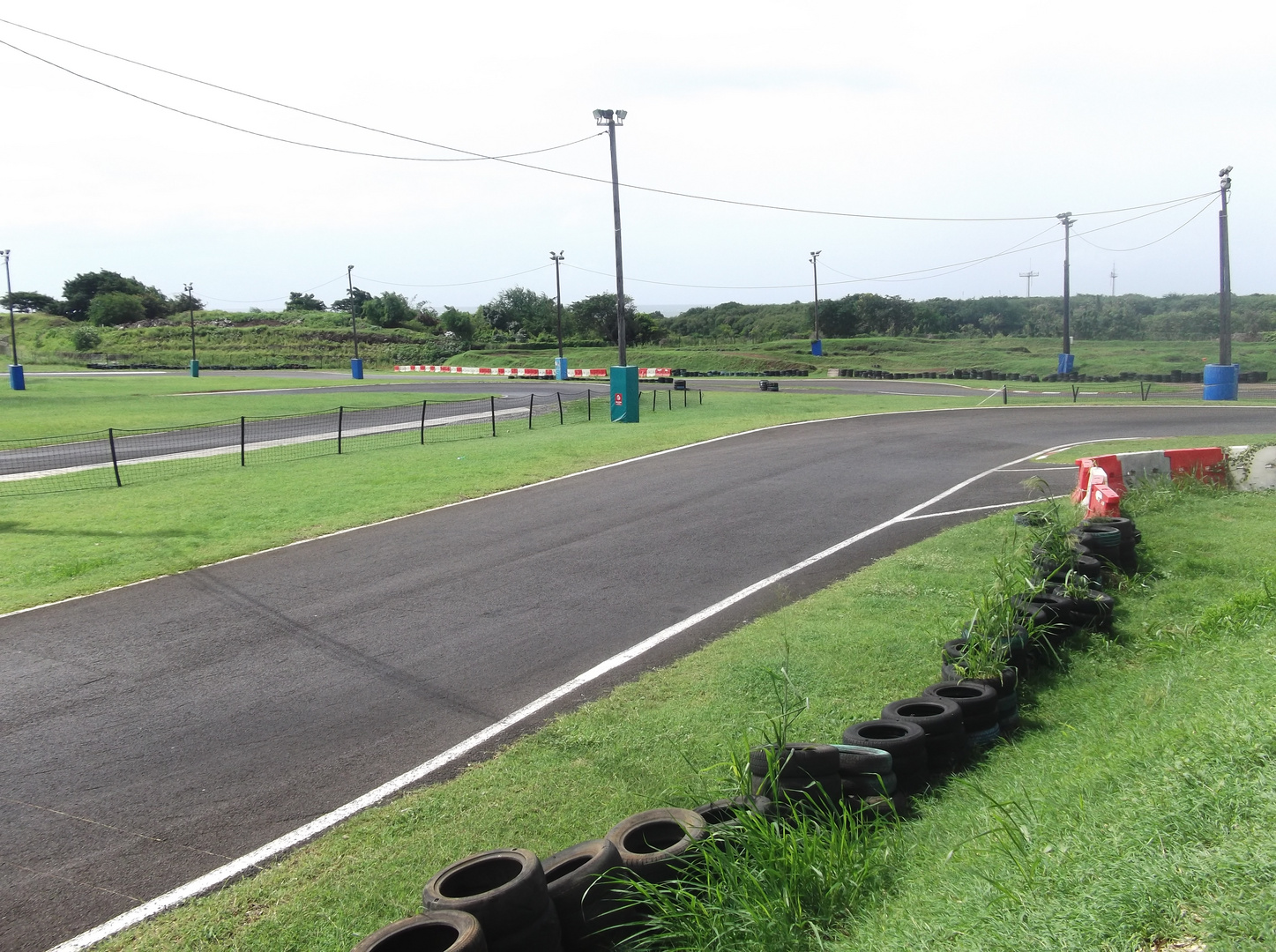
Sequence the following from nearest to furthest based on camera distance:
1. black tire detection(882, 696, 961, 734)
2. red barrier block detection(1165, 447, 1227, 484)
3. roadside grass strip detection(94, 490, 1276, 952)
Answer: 1. roadside grass strip detection(94, 490, 1276, 952)
2. black tire detection(882, 696, 961, 734)
3. red barrier block detection(1165, 447, 1227, 484)

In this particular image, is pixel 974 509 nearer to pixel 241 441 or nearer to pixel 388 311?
pixel 241 441

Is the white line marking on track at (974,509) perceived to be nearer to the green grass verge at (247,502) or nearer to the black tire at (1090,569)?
the black tire at (1090,569)

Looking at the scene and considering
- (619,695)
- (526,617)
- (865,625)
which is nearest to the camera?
(619,695)

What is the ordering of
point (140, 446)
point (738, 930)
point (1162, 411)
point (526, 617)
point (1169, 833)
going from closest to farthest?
point (1169, 833) → point (738, 930) → point (526, 617) → point (140, 446) → point (1162, 411)

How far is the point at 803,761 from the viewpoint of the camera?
14.3 ft

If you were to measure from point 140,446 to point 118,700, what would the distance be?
1972 centimetres

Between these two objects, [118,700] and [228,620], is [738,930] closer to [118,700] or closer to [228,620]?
[118,700]


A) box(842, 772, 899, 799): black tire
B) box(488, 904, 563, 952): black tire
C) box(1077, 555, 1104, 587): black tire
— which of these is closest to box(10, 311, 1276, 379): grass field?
box(1077, 555, 1104, 587): black tire

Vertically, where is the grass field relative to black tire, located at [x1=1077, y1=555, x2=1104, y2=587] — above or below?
above

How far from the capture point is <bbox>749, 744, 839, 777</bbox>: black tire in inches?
171

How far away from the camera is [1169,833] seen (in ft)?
10.4

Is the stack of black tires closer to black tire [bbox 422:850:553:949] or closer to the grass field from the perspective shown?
black tire [bbox 422:850:553:949]

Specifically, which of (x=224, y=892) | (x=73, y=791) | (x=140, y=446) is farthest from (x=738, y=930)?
(x=140, y=446)

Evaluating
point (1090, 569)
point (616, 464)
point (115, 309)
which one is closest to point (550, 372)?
point (616, 464)
